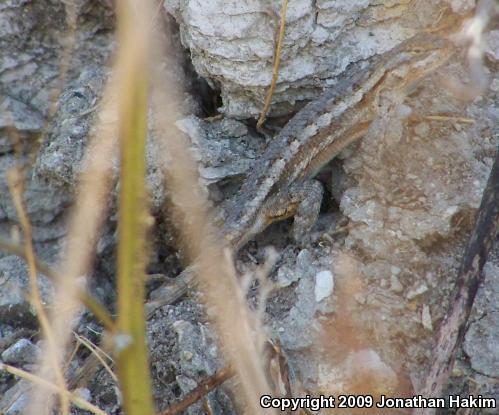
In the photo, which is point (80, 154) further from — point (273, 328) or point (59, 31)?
point (273, 328)

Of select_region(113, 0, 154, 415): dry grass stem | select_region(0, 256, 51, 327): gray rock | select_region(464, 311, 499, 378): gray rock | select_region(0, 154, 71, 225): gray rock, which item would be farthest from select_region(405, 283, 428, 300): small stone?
select_region(0, 154, 71, 225): gray rock

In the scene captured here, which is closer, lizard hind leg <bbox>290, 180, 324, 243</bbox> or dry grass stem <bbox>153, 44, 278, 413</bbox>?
dry grass stem <bbox>153, 44, 278, 413</bbox>

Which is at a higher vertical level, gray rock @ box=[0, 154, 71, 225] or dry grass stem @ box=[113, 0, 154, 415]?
dry grass stem @ box=[113, 0, 154, 415]

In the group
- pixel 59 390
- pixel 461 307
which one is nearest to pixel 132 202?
pixel 59 390

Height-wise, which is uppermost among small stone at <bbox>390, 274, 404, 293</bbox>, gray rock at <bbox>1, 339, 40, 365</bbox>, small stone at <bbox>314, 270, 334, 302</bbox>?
gray rock at <bbox>1, 339, 40, 365</bbox>

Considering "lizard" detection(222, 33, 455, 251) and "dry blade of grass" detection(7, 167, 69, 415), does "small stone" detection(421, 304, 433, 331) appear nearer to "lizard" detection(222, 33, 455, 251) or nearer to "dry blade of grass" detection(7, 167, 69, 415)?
"lizard" detection(222, 33, 455, 251)

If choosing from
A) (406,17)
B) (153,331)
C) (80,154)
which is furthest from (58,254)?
(406,17)
